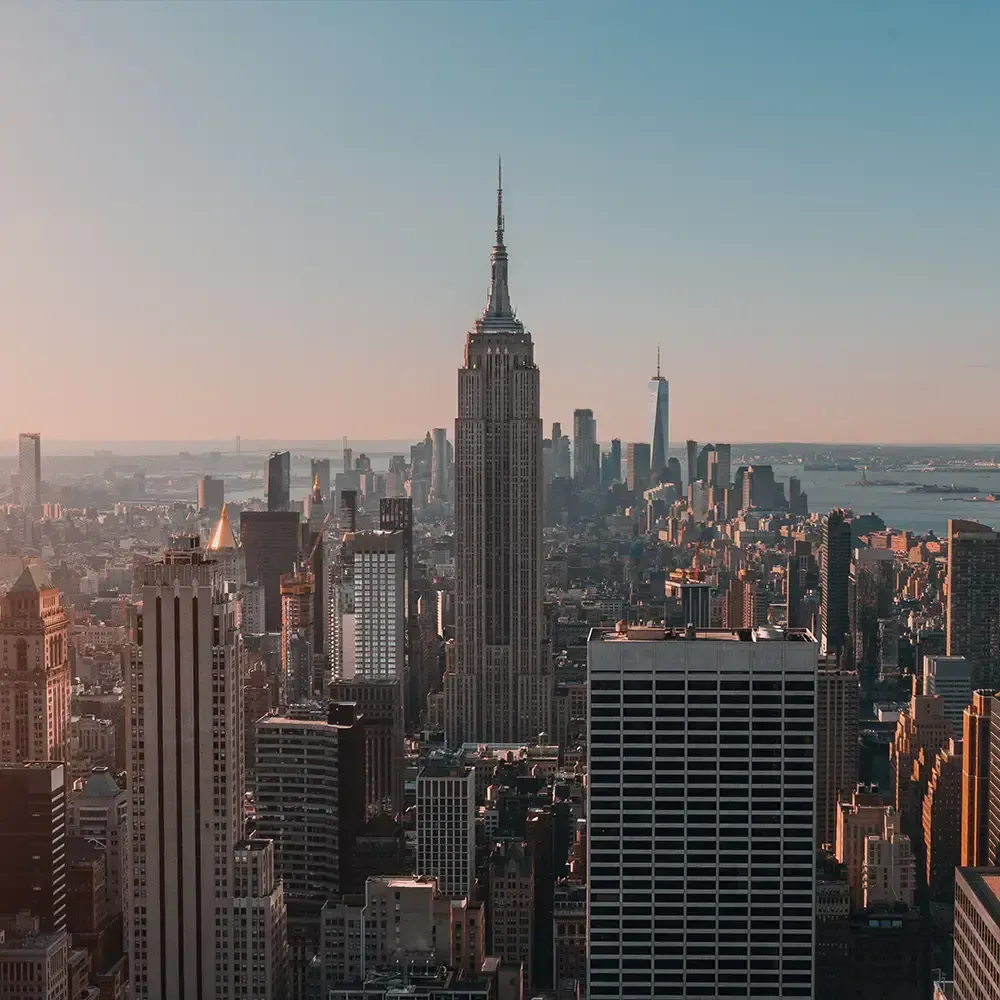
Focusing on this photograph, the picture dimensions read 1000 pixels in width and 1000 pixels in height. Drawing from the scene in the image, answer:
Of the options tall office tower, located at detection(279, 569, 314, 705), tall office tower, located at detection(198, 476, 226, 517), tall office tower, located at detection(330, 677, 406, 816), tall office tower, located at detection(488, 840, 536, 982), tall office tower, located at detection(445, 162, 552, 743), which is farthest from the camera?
tall office tower, located at detection(445, 162, 552, 743)

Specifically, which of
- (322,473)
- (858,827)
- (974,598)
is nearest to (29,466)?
(322,473)

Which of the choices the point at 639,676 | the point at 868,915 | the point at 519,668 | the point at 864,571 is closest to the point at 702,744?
the point at 639,676

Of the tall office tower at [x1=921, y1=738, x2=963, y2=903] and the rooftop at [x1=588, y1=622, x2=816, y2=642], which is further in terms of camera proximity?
the tall office tower at [x1=921, y1=738, x2=963, y2=903]

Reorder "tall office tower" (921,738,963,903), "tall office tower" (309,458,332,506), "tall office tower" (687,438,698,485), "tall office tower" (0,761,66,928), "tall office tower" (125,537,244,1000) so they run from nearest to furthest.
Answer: "tall office tower" (125,537,244,1000), "tall office tower" (0,761,66,928), "tall office tower" (921,738,963,903), "tall office tower" (309,458,332,506), "tall office tower" (687,438,698,485)

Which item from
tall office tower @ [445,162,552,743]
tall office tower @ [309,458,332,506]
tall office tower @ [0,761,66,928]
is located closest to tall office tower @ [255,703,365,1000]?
tall office tower @ [0,761,66,928]

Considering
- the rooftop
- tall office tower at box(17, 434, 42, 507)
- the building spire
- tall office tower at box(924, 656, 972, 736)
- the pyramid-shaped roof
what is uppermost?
the building spire

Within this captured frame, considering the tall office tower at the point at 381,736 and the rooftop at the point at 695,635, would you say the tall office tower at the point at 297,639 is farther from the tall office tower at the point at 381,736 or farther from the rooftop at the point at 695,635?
the rooftop at the point at 695,635

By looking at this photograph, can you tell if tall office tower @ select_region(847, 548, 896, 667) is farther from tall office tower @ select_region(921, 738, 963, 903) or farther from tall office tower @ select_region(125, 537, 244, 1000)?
tall office tower @ select_region(125, 537, 244, 1000)

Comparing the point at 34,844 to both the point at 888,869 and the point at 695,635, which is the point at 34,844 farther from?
the point at 888,869

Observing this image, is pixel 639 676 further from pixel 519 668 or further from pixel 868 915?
pixel 519 668
